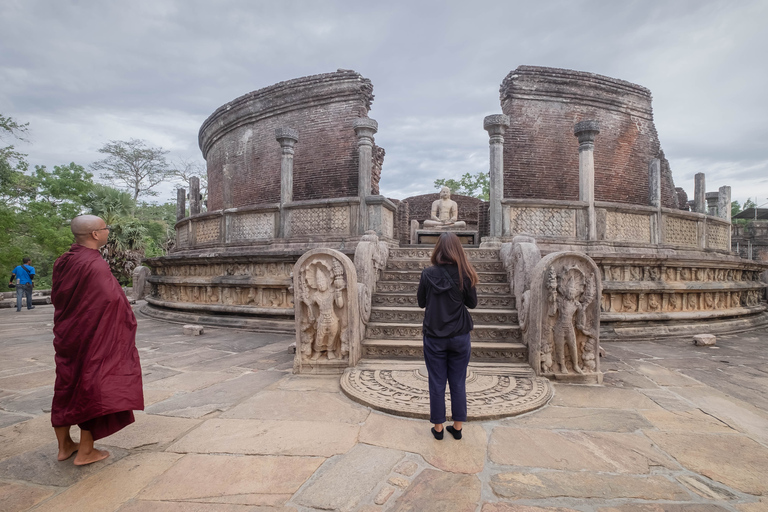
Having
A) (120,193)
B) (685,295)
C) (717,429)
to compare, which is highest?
(120,193)

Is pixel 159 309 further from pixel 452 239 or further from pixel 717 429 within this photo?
pixel 717 429

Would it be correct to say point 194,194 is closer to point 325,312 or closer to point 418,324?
point 325,312

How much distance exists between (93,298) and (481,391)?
3.09 m

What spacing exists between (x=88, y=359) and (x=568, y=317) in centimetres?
400

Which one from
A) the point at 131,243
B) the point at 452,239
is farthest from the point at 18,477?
the point at 131,243

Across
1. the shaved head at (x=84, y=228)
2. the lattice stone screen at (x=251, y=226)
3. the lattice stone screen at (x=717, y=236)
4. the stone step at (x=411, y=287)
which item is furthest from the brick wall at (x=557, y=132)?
the shaved head at (x=84, y=228)

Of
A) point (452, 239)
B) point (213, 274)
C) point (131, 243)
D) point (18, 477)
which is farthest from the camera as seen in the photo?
point (131, 243)

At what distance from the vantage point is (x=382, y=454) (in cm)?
242

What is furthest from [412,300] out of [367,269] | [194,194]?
[194,194]

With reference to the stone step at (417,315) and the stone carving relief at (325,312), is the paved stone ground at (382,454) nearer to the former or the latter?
the stone carving relief at (325,312)

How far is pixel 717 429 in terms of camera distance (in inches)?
112

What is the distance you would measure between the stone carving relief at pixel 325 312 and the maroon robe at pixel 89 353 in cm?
202

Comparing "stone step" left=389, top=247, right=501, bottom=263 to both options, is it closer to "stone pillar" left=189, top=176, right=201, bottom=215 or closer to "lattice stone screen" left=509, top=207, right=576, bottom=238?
"lattice stone screen" left=509, top=207, right=576, bottom=238

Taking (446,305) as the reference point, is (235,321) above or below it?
below
